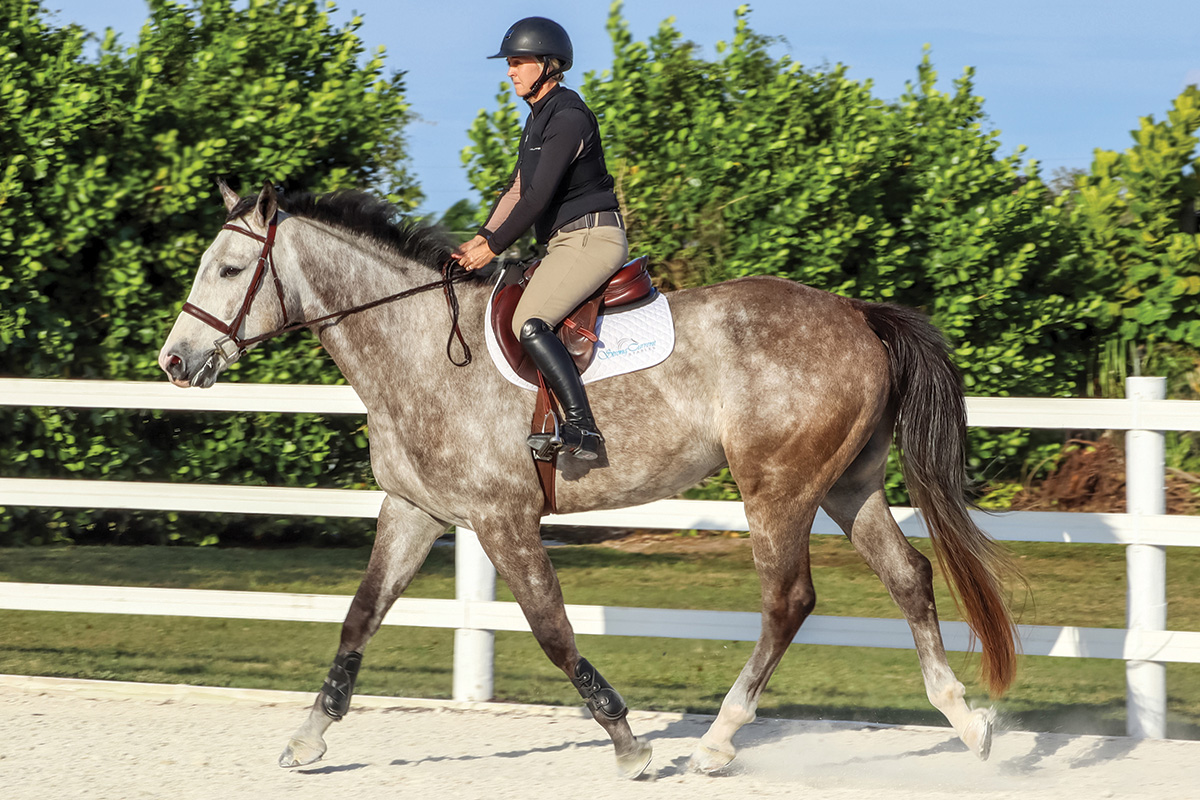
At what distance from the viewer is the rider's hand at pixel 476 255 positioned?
4.63 metres

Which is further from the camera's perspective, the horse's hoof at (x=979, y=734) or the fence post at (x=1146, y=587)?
the fence post at (x=1146, y=587)

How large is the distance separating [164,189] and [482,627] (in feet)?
13.8

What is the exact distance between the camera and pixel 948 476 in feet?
16.1

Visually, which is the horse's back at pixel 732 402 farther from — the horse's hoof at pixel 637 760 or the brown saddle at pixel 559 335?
the horse's hoof at pixel 637 760

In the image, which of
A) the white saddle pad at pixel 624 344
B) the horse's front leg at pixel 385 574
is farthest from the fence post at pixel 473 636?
the white saddle pad at pixel 624 344

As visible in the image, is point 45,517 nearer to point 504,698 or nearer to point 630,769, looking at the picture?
point 504,698

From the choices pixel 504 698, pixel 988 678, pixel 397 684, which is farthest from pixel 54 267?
pixel 988 678

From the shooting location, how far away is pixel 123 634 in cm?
755

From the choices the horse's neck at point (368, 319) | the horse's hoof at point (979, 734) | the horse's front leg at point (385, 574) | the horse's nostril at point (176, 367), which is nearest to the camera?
the horse's nostril at point (176, 367)

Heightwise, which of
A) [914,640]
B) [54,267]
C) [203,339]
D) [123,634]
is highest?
[54,267]

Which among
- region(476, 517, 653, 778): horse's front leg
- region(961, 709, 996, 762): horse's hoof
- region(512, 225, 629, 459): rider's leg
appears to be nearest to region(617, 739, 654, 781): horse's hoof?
region(476, 517, 653, 778): horse's front leg

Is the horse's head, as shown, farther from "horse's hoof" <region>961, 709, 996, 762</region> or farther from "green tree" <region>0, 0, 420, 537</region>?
"green tree" <region>0, 0, 420, 537</region>

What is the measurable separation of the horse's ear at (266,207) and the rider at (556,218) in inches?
27.1

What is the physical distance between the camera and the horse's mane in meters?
4.85
